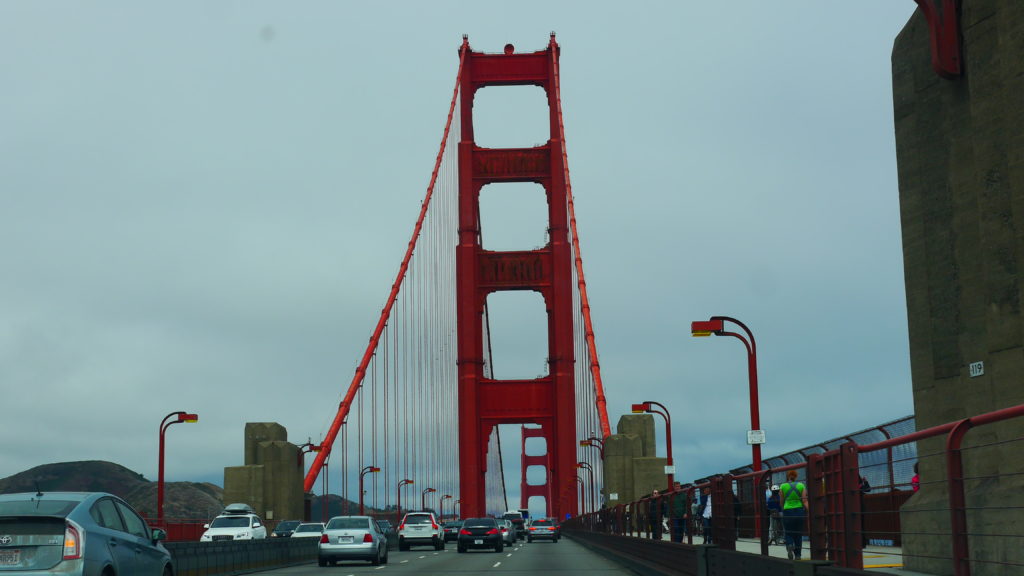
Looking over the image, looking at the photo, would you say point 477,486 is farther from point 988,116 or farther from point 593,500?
point 988,116

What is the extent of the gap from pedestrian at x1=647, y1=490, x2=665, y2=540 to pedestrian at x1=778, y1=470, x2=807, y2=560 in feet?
31.4

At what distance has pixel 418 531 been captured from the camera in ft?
152

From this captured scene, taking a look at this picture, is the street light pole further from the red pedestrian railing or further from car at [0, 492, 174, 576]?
car at [0, 492, 174, 576]

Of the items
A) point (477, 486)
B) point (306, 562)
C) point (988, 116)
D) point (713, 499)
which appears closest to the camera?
point (988, 116)

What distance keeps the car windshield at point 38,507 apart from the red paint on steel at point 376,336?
141ft

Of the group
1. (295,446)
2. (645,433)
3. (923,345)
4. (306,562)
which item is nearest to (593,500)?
(645,433)

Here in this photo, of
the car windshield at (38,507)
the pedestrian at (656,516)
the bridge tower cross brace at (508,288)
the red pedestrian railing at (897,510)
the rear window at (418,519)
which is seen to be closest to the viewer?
the red pedestrian railing at (897,510)

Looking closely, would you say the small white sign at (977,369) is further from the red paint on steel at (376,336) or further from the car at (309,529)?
the red paint on steel at (376,336)

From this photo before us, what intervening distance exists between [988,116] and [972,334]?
2889 millimetres

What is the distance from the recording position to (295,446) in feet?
169

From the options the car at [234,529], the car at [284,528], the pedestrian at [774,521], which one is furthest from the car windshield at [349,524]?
the pedestrian at [774,521]

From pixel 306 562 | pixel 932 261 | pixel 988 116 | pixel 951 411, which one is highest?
pixel 988 116

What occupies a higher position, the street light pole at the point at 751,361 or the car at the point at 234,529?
the street light pole at the point at 751,361

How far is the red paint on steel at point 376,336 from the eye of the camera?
57.4 m
